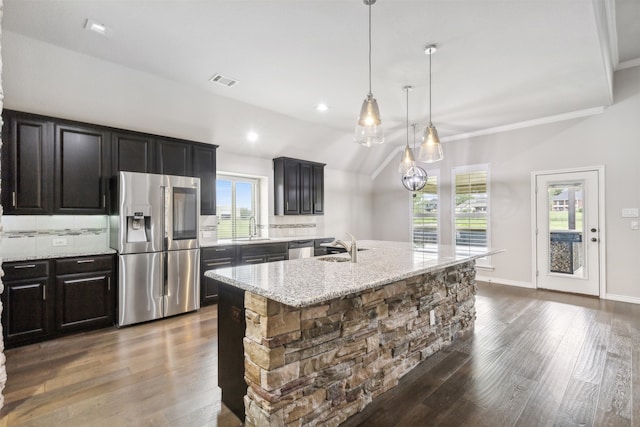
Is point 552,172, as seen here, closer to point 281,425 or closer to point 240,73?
point 240,73

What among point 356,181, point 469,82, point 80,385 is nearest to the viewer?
point 80,385

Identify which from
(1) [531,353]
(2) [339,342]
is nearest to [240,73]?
(2) [339,342]

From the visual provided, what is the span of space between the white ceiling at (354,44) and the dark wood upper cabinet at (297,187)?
1.57 meters

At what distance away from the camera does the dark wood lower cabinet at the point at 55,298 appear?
297 centimetres

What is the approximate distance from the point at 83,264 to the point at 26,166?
3.80ft

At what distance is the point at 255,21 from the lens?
2471 mm

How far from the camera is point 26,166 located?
3191 millimetres

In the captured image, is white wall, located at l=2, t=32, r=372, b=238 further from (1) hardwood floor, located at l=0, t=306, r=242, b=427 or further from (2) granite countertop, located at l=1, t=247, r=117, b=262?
(1) hardwood floor, located at l=0, t=306, r=242, b=427

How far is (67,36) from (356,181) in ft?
18.7

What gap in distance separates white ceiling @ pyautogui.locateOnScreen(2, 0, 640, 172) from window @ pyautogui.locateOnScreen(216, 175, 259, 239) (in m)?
1.64

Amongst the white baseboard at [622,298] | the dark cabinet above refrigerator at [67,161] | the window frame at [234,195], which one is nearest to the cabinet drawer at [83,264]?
the dark cabinet above refrigerator at [67,161]

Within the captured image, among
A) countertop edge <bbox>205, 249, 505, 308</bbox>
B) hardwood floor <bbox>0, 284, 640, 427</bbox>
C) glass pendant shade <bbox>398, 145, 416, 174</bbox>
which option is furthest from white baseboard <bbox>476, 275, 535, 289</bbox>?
countertop edge <bbox>205, 249, 505, 308</bbox>

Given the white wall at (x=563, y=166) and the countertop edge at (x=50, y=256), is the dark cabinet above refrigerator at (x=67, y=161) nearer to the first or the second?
the countertop edge at (x=50, y=256)

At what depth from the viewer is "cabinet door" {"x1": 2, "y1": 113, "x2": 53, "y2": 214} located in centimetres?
311
